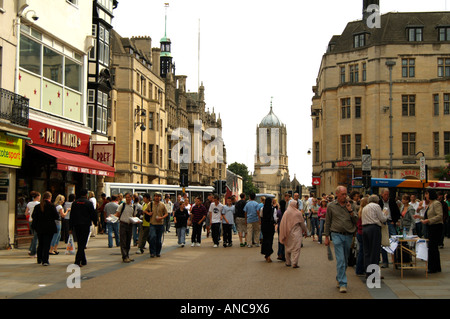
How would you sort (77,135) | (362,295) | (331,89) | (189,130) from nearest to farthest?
(362,295)
(77,135)
(331,89)
(189,130)

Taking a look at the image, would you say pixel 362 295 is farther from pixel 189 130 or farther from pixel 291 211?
pixel 189 130

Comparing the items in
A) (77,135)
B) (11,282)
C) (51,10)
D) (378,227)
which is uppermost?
(51,10)

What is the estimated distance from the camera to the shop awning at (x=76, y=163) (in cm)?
2125

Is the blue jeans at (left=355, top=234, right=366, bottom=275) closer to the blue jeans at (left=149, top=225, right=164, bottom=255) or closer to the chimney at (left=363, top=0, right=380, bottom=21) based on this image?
the blue jeans at (left=149, top=225, right=164, bottom=255)

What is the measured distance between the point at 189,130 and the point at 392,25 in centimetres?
3921

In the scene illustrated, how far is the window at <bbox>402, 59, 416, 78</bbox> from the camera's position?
54.6 metres

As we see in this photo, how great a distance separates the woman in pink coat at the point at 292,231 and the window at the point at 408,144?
137 feet

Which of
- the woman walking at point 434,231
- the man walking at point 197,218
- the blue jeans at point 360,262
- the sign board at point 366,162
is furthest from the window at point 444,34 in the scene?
the blue jeans at point 360,262

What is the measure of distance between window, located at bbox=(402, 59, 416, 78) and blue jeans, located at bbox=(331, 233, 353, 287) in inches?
1832

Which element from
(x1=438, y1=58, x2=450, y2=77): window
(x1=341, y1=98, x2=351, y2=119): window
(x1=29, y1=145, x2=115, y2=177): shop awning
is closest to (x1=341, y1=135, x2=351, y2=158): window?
(x1=341, y1=98, x2=351, y2=119): window

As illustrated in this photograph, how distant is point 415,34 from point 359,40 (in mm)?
5262

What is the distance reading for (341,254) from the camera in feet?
36.3
